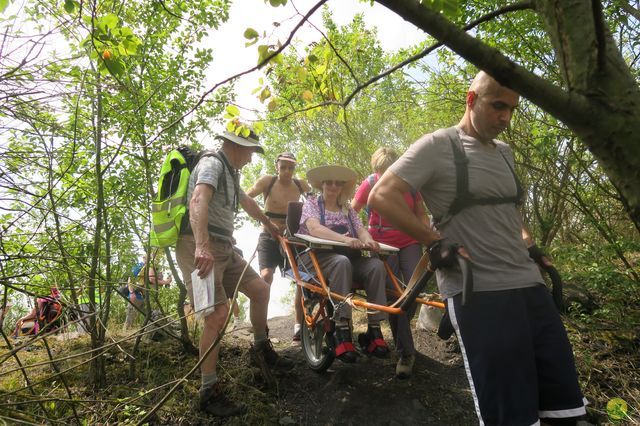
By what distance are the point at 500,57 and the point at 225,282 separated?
3.06 metres

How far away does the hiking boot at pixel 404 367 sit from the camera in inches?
137

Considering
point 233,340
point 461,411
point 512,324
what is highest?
point 512,324

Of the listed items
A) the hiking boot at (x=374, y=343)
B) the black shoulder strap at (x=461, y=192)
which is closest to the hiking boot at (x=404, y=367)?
the hiking boot at (x=374, y=343)

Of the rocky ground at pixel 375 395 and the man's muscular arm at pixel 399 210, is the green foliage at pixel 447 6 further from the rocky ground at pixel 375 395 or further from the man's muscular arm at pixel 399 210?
the rocky ground at pixel 375 395

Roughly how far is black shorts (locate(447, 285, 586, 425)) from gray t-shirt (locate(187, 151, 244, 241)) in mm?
2094

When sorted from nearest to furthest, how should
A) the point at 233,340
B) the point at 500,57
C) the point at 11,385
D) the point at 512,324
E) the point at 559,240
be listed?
the point at 500,57, the point at 512,324, the point at 11,385, the point at 233,340, the point at 559,240

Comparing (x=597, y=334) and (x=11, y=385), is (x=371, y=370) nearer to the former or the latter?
(x=597, y=334)

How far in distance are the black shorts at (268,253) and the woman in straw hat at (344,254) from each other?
2.91ft

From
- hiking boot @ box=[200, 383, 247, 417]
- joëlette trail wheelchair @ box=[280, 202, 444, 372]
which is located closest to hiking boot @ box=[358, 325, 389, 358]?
joëlette trail wheelchair @ box=[280, 202, 444, 372]

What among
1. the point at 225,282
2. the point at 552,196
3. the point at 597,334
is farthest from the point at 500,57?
the point at 552,196

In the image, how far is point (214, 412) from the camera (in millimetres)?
2949

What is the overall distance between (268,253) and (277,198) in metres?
0.77

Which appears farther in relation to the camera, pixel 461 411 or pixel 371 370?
pixel 371 370

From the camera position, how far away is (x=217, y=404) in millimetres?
3000
